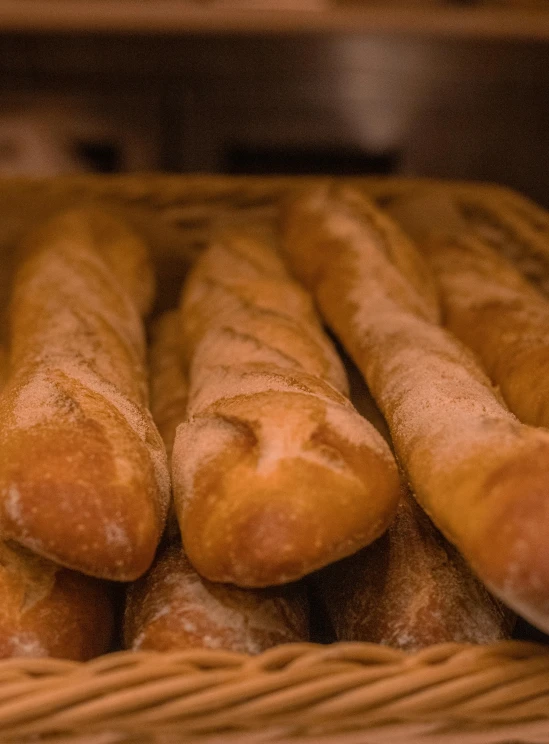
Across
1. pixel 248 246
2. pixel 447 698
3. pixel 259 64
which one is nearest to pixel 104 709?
pixel 447 698

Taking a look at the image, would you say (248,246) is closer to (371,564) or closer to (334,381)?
(334,381)

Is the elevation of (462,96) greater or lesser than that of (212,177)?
greater

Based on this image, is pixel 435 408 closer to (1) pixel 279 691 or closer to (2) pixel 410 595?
(2) pixel 410 595

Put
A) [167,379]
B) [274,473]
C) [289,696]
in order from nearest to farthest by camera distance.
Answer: [289,696] → [274,473] → [167,379]

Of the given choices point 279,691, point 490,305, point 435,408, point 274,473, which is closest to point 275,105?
point 490,305

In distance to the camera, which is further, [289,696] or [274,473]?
[274,473]

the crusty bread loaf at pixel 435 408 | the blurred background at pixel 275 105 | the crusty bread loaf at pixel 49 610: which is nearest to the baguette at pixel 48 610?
the crusty bread loaf at pixel 49 610

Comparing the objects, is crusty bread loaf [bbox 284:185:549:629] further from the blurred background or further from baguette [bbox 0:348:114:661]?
the blurred background

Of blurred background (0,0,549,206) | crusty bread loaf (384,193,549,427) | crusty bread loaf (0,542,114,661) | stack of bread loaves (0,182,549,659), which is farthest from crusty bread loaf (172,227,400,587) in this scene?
blurred background (0,0,549,206)
